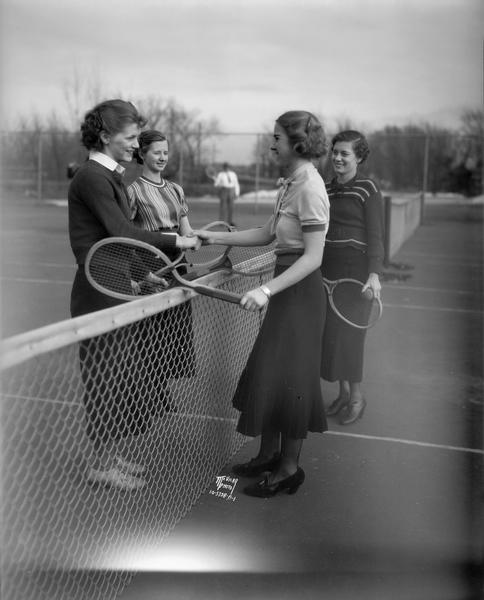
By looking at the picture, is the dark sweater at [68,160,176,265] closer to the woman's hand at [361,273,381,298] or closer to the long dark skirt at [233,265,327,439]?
the long dark skirt at [233,265,327,439]

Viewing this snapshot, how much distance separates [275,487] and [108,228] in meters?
1.33

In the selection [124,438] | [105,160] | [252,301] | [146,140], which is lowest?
[124,438]

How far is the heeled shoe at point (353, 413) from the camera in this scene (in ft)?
14.6

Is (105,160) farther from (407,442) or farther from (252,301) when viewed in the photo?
(407,442)

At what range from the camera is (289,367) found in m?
3.36

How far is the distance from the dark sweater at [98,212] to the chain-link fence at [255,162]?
63.1 ft

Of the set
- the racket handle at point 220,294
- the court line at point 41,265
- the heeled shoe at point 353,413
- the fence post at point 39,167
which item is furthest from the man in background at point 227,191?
the racket handle at point 220,294

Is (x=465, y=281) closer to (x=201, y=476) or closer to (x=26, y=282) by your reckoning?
(x=26, y=282)

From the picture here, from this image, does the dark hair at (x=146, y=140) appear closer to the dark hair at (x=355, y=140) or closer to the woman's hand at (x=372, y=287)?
the dark hair at (x=355, y=140)

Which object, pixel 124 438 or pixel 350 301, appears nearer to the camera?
pixel 124 438

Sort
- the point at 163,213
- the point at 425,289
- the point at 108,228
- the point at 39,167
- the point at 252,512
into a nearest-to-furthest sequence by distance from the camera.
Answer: the point at 108,228 → the point at 252,512 → the point at 163,213 → the point at 425,289 → the point at 39,167

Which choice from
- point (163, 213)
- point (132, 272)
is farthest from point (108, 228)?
point (163, 213)

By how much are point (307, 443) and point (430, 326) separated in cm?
348
